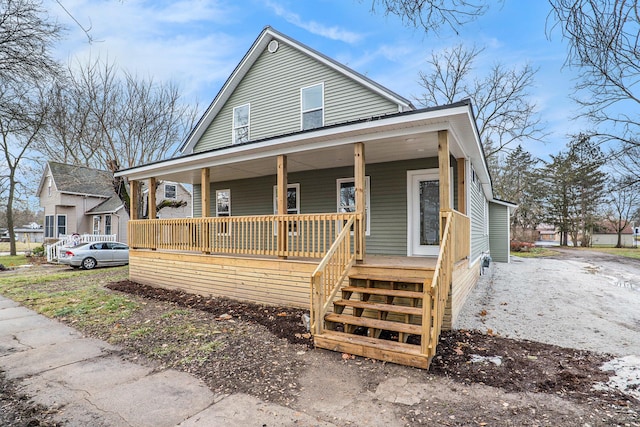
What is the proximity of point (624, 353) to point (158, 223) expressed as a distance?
403 inches

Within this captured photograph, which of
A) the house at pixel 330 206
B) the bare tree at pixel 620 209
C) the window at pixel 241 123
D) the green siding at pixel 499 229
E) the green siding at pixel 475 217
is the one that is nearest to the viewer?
the house at pixel 330 206

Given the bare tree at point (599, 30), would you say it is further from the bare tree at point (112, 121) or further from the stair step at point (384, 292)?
the bare tree at point (112, 121)

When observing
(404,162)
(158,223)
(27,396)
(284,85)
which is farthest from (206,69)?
(27,396)

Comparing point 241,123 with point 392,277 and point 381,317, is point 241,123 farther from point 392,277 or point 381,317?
point 381,317

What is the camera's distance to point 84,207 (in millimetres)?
24578

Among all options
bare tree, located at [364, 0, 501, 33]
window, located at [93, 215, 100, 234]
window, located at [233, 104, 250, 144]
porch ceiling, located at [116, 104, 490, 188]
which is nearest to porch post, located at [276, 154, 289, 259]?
porch ceiling, located at [116, 104, 490, 188]

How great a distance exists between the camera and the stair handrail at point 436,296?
3986 mm

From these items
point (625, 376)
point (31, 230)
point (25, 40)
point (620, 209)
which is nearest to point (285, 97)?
point (25, 40)

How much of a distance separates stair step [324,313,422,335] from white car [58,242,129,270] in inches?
563

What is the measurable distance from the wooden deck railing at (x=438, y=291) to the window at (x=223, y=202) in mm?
8326

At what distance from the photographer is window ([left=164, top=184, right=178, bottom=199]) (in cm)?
2415

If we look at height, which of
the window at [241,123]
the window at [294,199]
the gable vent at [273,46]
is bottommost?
the window at [294,199]

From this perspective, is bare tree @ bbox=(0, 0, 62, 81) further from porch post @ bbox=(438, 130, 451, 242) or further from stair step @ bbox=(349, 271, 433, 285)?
porch post @ bbox=(438, 130, 451, 242)

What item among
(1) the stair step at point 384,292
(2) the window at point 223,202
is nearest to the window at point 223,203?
(2) the window at point 223,202
